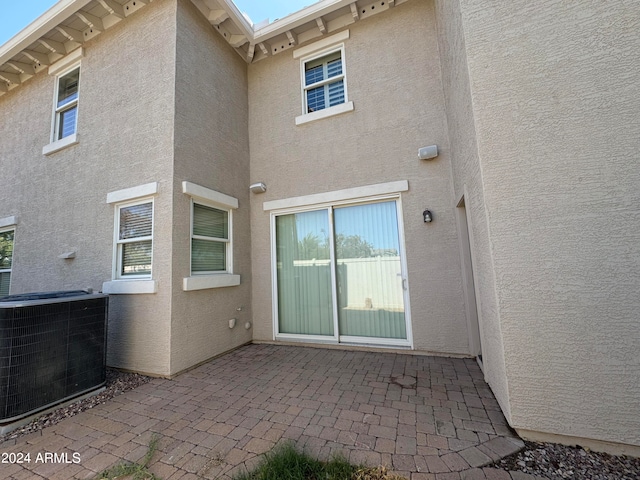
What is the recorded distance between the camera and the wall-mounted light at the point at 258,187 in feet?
18.5

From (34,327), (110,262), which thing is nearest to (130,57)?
(110,262)

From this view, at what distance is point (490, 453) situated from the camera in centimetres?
218

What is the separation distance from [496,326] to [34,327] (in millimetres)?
4781

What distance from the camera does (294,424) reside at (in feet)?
8.76

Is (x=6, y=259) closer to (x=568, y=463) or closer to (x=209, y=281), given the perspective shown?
(x=209, y=281)

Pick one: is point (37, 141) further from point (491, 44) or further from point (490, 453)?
point (490, 453)

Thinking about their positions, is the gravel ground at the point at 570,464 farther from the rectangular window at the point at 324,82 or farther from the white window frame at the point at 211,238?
the rectangular window at the point at 324,82

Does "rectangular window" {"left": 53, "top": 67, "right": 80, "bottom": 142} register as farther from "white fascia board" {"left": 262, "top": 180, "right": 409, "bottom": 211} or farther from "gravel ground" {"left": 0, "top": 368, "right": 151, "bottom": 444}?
"gravel ground" {"left": 0, "top": 368, "right": 151, "bottom": 444}

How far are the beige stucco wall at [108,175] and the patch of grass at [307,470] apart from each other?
257cm

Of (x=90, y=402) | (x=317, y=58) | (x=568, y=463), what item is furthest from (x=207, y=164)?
(x=568, y=463)

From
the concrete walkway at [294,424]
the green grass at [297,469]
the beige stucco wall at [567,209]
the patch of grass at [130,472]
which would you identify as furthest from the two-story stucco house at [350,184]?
the patch of grass at [130,472]

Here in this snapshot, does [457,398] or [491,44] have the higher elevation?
[491,44]

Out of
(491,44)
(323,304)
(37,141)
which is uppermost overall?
(37,141)

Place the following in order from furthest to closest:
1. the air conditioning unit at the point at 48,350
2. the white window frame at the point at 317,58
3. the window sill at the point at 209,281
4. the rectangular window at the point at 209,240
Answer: the white window frame at the point at 317,58, the rectangular window at the point at 209,240, the window sill at the point at 209,281, the air conditioning unit at the point at 48,350
